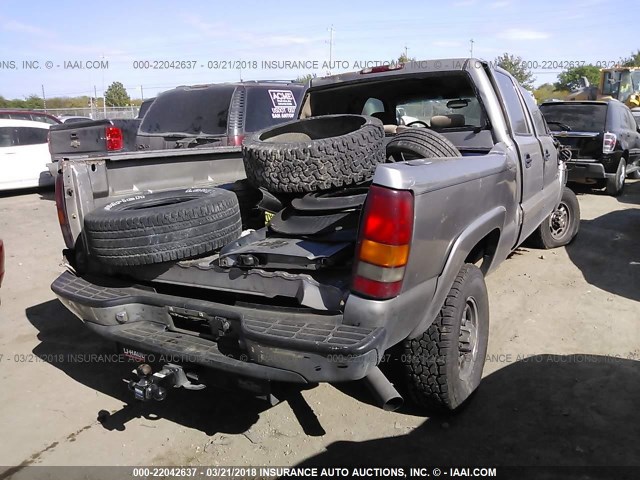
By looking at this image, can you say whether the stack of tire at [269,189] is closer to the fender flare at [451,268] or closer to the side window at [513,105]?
the fender flare at [451,268]

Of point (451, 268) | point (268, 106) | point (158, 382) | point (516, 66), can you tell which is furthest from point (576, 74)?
point (158, 382)

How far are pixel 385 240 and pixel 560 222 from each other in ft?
16.1

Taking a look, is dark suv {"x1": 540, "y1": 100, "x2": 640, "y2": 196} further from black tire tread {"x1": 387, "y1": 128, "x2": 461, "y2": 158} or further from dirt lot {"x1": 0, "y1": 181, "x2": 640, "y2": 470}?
black tire tread {"x1": 387, "y1": 128, "x2": 461, "y2": 158}

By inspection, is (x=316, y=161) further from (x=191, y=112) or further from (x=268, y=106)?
(x=191, y=112)

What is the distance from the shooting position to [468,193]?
2.83 metres

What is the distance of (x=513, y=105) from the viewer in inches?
169

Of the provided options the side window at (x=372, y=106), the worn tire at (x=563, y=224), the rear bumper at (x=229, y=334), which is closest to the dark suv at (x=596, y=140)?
the worn tire at (x=563, y=224)

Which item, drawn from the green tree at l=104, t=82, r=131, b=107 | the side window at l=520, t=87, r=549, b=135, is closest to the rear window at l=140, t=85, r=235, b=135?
the side window at l=520, t=87, r=549, b=135

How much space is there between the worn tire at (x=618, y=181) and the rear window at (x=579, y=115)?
0.81 metres

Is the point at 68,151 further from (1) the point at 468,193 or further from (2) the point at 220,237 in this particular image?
(1) the point at 468,193

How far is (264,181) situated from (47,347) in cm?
240

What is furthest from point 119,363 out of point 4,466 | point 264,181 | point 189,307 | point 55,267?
point 55,267

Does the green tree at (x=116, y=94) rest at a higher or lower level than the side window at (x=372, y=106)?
higher

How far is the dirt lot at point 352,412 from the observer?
112 inches
